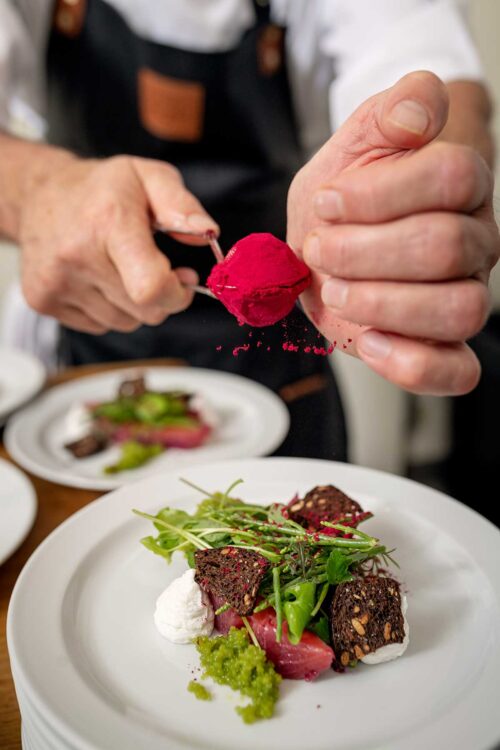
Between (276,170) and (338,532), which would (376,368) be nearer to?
(338,532)

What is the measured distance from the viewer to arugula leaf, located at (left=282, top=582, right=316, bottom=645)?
21.9 inches

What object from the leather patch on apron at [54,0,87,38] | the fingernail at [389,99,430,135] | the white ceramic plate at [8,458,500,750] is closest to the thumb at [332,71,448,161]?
the fingernail at [389,99,430,135]

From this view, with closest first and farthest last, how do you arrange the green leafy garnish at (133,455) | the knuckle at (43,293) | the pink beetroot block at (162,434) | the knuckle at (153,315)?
→ the knuckle at (153,315) → the knuckle at (43,293) → the green leafy garnish at (133,455) → the pink beetroot block at (162,434)

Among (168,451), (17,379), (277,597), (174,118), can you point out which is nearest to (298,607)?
(277,597)

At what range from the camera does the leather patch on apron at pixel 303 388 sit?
3.16ft

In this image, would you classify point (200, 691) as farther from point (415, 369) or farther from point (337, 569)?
point (415, 369)

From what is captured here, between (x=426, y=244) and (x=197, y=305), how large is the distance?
0.47m

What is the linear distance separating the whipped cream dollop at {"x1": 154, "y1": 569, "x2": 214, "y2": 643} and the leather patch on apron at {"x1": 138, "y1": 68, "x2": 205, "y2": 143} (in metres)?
1.00

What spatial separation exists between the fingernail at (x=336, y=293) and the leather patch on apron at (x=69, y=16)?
114cm

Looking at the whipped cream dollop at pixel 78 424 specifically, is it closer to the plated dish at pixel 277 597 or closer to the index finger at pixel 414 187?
the plated dish at pixel 277 597

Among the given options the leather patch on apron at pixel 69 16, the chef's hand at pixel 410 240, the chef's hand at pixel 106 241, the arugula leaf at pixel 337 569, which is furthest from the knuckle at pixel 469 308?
the leather patch on apron at pixel 69 16

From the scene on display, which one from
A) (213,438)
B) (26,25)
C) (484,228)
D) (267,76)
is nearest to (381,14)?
(267,76)

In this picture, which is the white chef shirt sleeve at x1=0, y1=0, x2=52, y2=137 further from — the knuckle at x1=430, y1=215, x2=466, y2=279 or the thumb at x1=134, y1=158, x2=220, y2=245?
the knuckle at x1=430, y1=215, x2=466, y2=279

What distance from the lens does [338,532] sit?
0.63 metres
